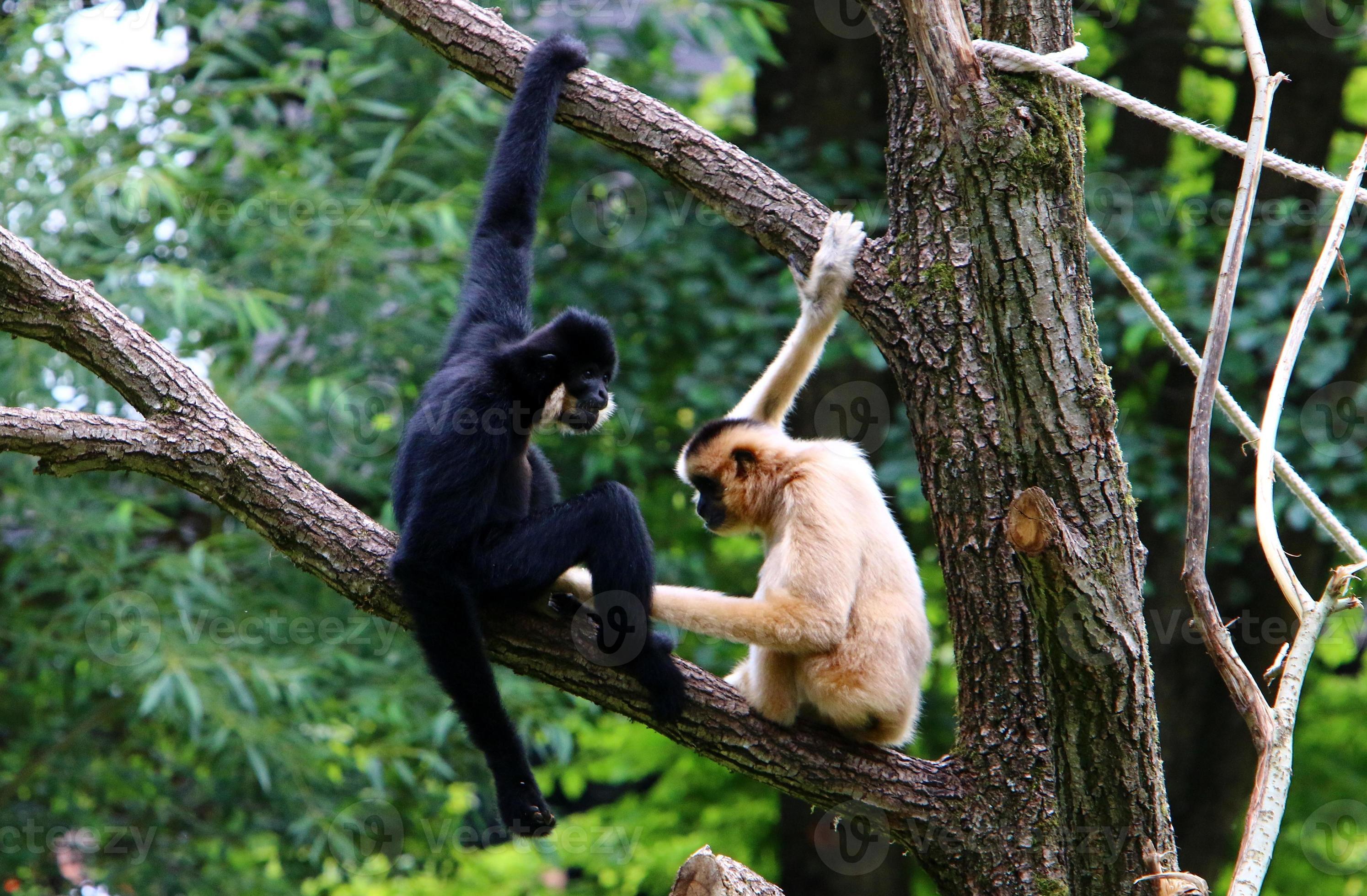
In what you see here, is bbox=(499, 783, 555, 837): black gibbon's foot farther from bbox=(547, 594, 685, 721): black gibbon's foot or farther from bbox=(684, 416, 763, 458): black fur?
bbox=(684, 416, 763, 458): black fur

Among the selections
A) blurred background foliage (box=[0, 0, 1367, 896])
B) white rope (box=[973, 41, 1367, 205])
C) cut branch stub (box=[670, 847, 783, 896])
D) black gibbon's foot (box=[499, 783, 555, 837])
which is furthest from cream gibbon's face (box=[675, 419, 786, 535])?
blurred background foliage (box=[0, 0, 1367, 896])

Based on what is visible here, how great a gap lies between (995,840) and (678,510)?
4930 mm

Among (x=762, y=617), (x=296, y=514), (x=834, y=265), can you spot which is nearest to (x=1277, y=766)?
(x=762, y=617)

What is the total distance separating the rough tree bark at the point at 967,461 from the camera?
129 inches

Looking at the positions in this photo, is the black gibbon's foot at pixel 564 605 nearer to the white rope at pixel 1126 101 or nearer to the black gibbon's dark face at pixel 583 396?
the black gibbon's dark face at pixel 583 396

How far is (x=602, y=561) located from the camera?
380 centimetres

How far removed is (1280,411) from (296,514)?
2770 mm

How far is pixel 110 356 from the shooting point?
3639 millimetres

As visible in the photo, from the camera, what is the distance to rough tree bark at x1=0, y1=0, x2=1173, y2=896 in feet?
10.7

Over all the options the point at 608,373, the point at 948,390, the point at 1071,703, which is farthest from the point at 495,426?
the point at 1071,703

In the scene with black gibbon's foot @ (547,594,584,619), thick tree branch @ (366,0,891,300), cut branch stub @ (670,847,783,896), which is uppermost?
thick tree branch @ (366,0,891,300)

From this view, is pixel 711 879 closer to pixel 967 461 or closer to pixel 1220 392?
pixel 967 461

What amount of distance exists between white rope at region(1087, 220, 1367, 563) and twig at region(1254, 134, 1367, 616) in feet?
0.95

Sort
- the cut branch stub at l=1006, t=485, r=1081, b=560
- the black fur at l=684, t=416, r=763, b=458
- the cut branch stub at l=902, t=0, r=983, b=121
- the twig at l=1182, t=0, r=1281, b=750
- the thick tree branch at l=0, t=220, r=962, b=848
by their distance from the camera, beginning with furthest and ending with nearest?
1. the black fur at l=684, t=416, r=763, b=458
2. the thick tree branch at l=0, t=220, r=962, b=848
3. the cut branch stub at l=902, t=0, r=983, b=121
4. the cut branch stub at l=1006, t=485, r=1081, b=560
5. the twig at l=1182, t=0, r=1281, b=750
